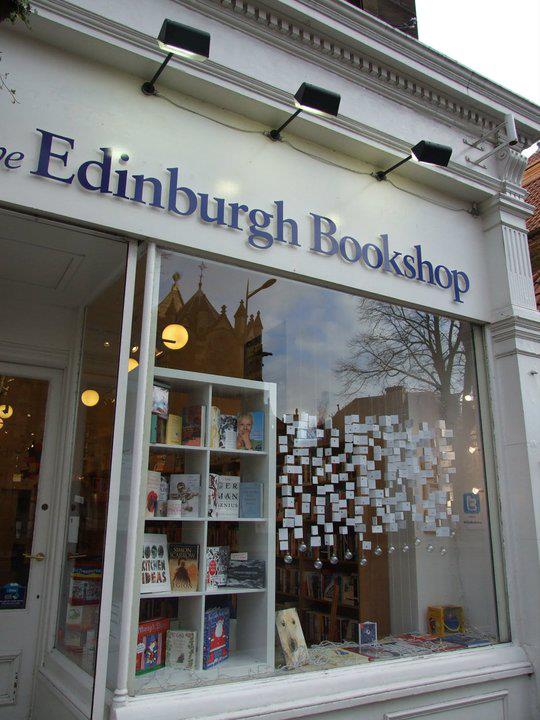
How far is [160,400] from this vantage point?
3543 mm

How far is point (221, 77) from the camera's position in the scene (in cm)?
382

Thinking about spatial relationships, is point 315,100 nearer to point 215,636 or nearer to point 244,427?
point 244,427

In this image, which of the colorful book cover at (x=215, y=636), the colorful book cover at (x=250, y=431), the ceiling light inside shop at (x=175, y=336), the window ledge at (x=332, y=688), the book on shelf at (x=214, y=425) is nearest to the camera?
the window ledge at (x=332, y=688)

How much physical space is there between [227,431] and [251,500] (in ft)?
1.55

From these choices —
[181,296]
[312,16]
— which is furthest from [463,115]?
[181,296]

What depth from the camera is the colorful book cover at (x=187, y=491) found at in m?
3.60

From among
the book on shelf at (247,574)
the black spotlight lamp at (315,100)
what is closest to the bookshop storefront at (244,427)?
the book on shelf at (247,574)

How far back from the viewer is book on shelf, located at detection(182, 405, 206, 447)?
371 centimetres

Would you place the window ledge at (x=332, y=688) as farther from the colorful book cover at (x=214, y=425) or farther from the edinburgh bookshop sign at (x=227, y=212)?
the edinburgh bookshop sign at (x=227, y=212)

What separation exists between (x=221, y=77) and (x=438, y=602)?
13.4 ft

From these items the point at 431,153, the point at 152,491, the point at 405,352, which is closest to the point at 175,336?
the point at 152,491

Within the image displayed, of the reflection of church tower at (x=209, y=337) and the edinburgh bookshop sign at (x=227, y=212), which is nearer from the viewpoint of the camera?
the edinburgh bookshop sign at (x=227, y=212)

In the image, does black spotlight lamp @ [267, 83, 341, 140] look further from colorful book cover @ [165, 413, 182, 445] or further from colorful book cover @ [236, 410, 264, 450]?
colorful book cover @ [165, 413, 182, 445]

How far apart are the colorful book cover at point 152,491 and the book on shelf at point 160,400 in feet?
1.14
